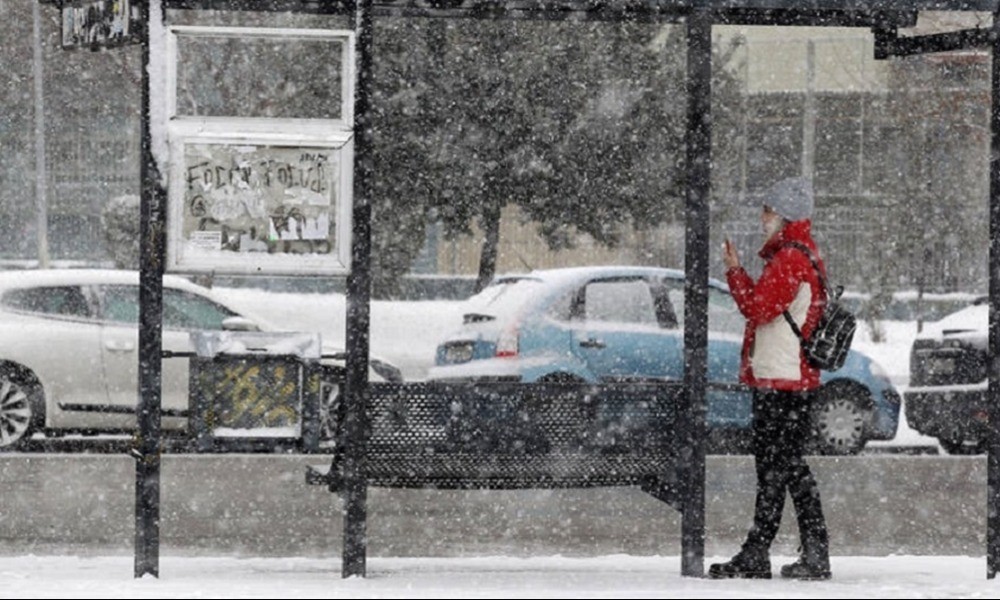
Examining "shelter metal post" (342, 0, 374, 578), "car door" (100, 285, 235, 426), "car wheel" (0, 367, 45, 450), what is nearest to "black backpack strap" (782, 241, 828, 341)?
"shelter metal post" (342, 0, 374, 578)

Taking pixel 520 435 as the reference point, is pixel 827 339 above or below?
above

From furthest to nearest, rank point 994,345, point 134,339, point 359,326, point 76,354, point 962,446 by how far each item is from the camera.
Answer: point 962,446
point 134,339
point 76,354
point 994,345
point 359,326

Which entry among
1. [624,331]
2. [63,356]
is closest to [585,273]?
[624,331]

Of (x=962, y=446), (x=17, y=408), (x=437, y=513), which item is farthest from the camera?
(x=962, y=446)

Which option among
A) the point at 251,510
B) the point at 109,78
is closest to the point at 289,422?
the point at 251,510

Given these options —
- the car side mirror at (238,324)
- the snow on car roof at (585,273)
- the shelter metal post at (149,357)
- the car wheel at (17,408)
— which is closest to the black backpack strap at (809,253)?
the shelter metal post at (149,357)

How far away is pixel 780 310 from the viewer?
8.41 metres

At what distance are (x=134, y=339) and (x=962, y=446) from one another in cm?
700

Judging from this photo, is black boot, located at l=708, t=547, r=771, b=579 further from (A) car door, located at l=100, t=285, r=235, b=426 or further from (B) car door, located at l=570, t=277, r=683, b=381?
(A) car door, located at l=100, t=285, r=235, b=426

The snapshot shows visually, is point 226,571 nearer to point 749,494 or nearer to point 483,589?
point 483,589

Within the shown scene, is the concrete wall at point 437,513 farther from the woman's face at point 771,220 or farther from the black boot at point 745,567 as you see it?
the woman's face at point 771,220

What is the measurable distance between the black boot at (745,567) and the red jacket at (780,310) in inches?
29.8

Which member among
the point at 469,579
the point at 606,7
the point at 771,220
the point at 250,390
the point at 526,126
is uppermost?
the point at 526,126

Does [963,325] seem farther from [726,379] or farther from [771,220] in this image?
[771,220]
